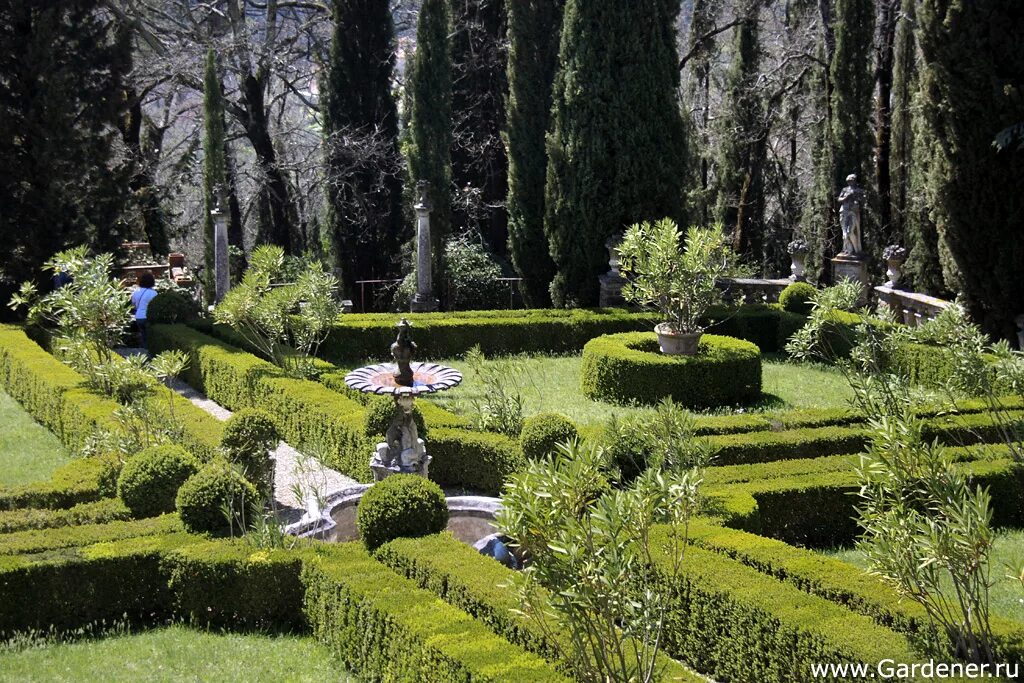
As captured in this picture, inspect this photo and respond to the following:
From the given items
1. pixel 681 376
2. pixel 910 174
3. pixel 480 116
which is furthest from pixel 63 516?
pixel 480 116

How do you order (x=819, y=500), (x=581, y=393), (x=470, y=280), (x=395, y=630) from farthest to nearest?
(x=470, y=280)
(x=581, y=393)
(x=819, y=500)
(x=395, y=630)

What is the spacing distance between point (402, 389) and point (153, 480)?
218 centimetres

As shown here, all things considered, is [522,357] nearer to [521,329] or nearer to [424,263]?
[521,329]

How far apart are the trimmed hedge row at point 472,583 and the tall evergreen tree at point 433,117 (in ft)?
47.4

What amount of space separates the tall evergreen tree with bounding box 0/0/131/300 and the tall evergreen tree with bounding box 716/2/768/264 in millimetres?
14376

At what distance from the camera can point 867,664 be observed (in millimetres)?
5512

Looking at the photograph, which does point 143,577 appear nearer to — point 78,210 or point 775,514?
point 775,514

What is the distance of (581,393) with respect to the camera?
15.0 metres

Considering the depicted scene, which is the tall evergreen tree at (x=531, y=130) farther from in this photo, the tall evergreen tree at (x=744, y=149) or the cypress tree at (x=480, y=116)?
Answer: the tall evergreen tree at (x=744, y=149)

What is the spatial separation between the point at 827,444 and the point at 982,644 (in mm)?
5192

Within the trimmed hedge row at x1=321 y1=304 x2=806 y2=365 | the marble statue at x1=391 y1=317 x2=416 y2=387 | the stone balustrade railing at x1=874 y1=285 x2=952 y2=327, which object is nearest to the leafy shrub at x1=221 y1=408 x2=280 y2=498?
the marble statue at x1=391 y1=317 x2=416 y2=387

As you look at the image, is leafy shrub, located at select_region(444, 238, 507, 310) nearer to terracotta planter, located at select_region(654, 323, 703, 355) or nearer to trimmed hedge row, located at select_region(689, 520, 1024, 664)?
terracotta planter, located at select_region(654, 323, 703, 355)

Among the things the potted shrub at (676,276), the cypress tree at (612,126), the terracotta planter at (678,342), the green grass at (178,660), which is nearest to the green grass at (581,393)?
the terracotta planter at (678,342)

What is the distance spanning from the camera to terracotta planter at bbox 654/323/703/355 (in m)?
14.7
